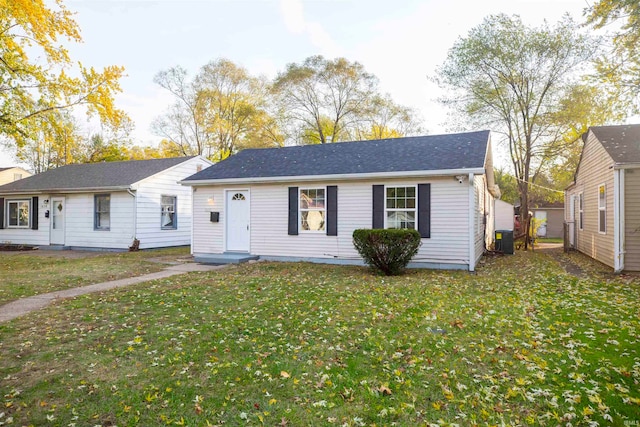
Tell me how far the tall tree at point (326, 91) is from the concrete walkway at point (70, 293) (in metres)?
21.5

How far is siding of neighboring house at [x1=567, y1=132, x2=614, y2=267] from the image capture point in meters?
10.6

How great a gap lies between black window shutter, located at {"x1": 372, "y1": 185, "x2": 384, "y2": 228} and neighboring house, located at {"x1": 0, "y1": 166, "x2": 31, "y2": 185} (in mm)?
Result: 44737

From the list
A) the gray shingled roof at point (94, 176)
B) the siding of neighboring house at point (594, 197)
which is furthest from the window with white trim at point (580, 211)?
the gray shingled roof at point (94, 176)

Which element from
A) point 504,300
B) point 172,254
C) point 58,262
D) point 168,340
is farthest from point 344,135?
point 168,340

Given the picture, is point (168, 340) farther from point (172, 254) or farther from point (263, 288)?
point (172, 254)

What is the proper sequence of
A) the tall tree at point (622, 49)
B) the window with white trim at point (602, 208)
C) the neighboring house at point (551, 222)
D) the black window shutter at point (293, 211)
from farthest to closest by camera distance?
the neighboring house at point (551, 222)
the black window shutter at point (293, 211)
the window with white trim at point (602, 208)
the tall tree at point (622, 49)

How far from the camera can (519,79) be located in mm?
19359

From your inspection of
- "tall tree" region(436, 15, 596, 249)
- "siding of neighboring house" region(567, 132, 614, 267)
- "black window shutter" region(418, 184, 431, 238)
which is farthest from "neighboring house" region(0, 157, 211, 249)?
"siding of neighboring house" region(567, 132, 614, 267)

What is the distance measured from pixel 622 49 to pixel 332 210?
8259mm

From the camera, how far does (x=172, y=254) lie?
1502cm

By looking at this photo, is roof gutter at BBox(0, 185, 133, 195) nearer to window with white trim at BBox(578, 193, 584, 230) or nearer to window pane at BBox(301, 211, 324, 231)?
window pane at BBox(301, 211, 324, 231)

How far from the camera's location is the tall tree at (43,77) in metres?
11.7

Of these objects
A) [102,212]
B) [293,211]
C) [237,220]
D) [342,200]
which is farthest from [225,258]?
[102,212]

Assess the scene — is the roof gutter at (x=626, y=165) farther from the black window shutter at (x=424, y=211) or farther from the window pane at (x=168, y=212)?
the window pane at (x=168, y=212)
